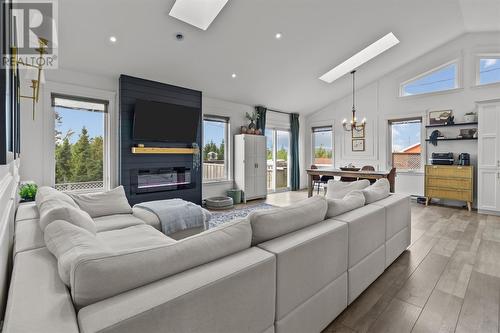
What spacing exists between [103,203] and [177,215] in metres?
0.86

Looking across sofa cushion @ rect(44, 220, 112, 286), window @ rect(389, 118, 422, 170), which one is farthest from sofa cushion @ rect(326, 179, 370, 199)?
window @ rect(389, 118, 422, 170)

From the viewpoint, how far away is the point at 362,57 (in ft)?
18.4

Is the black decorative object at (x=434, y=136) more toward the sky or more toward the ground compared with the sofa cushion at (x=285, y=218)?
more toward the sky

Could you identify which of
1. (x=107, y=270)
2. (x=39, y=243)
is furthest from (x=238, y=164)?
(x=107, y=270)

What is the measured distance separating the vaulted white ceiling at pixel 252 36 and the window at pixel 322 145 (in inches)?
93.0

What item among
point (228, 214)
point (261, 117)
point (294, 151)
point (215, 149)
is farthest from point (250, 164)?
point (294, 151)

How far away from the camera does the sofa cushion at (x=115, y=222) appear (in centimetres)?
242

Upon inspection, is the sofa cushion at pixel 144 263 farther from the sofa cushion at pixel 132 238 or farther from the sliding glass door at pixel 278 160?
the sliding glass door at pixel 278 160

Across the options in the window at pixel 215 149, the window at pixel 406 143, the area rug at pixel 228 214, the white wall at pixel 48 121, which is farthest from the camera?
the window at pixel 406 143

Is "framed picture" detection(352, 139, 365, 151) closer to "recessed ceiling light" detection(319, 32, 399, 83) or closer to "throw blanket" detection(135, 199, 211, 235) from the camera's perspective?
"recessed ceiling light" detection(319, 32, 399, 83)

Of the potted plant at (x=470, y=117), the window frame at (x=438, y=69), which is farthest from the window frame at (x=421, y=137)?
the potted plant at (x=470, y=117)

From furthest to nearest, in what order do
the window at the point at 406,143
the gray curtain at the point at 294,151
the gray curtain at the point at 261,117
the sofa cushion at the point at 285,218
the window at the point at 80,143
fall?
the gray curtain at the point at 294,151 → the gray curtain at the point at 261,117 → the window at the point at 406,143 → the window at the point at 80,143 → the sofa cushion at the point at 285,218

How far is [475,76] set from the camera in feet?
17.7

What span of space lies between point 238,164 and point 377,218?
14.1 feet
